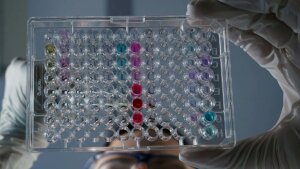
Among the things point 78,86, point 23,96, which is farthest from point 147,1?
point 78,86

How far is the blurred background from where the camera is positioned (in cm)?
116

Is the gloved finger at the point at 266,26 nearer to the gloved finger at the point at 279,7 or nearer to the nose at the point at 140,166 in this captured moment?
the gloved finger at the point at 279,7

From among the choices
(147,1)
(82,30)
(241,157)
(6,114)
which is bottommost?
(241,157)

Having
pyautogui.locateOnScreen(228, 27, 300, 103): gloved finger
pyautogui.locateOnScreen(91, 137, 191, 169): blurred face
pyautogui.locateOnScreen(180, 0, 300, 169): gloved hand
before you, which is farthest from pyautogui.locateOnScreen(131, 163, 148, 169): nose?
pyautogui.locateOnScreen(228, 27, 300, 103): gloved finger

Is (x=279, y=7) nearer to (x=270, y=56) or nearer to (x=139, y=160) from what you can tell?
(x=270, y=56)

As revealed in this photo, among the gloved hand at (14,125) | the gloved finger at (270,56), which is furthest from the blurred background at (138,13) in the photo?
the gloved finger at (270,56)

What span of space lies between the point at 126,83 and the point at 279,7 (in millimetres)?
309

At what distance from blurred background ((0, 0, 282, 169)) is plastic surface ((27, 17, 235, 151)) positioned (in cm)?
37

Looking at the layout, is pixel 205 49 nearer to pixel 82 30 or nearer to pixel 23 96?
pixel 82 30

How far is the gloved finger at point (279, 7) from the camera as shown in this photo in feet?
2.55

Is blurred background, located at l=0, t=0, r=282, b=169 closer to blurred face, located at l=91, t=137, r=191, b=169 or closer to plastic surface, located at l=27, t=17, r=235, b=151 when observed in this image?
blurred face, located at l=91, t=137, r=191, b=169

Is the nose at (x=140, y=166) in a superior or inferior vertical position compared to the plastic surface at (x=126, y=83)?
inferior

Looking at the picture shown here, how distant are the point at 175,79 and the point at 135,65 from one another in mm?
74

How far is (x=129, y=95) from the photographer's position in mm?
747
